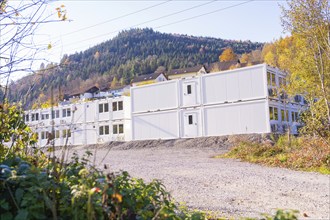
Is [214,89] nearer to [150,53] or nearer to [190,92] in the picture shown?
[190,92]

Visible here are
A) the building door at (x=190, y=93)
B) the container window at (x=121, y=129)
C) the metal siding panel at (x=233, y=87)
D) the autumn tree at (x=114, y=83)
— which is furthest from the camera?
the autumn tree at (x=114, y=83)

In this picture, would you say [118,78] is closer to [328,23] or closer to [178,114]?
[178,114]

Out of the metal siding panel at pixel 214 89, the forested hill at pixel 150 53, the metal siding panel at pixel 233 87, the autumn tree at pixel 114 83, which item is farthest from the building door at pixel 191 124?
the autumn tree at pixel 114 83

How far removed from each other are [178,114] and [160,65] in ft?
221

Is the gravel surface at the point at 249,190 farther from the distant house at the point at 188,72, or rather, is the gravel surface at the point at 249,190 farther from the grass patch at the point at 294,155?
the distant house at the point at 188,72

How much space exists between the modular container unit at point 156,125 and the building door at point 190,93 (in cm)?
112

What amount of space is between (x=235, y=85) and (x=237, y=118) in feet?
7.40

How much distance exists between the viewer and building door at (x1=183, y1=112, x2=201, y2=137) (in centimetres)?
2466

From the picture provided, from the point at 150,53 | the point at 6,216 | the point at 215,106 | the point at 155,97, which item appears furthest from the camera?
the point at 150,53

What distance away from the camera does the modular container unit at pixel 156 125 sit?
25.6 m

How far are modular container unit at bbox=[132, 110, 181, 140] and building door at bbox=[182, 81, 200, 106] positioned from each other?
112 cm

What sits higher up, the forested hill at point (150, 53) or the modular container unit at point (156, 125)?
the forested hill at point (150, 53)

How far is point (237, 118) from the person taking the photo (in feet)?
75.3

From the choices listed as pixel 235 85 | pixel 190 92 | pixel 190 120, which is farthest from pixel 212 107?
pixel 235 85
